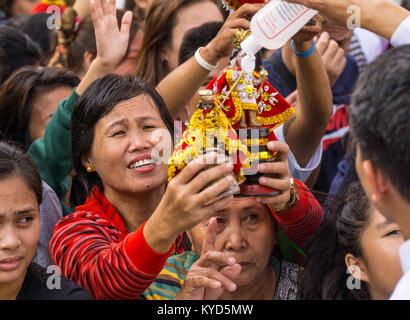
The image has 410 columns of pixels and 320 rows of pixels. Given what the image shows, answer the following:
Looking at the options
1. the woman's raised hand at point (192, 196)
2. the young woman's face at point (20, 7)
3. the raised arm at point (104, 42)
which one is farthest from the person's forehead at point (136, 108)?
the young woman's face at point (20, 7)

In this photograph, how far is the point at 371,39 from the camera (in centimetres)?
451

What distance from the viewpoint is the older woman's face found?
2.50m

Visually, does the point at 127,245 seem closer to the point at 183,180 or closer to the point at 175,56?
the point at 183,180

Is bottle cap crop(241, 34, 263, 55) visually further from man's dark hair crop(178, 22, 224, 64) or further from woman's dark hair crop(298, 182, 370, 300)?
man's dark hair crop(178, 22, 224, 64)

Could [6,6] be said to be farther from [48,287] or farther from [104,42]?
[48,287]

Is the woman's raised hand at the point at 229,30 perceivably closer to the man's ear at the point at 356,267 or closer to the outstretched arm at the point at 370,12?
the outstretched arm at the point at 370,12

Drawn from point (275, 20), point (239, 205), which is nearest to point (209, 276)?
point (239, 205)

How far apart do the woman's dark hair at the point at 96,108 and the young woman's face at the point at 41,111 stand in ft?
2.38

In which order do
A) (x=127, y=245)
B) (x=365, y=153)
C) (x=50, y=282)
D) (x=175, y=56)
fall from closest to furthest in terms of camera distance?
(x=365, y=153) → (x=127, y=245) → (x=50, y=282) → (x=175, y=56)

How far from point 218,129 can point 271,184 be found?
27 cm

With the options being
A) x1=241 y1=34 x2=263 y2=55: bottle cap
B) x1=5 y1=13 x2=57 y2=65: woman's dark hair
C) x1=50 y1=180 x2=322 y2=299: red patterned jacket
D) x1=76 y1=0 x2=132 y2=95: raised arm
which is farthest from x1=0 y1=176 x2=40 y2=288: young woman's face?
x1=5 y1=13 x2=57 y2=65: woman's dark hair

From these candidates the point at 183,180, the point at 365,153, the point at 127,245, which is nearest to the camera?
the point at 365,153
